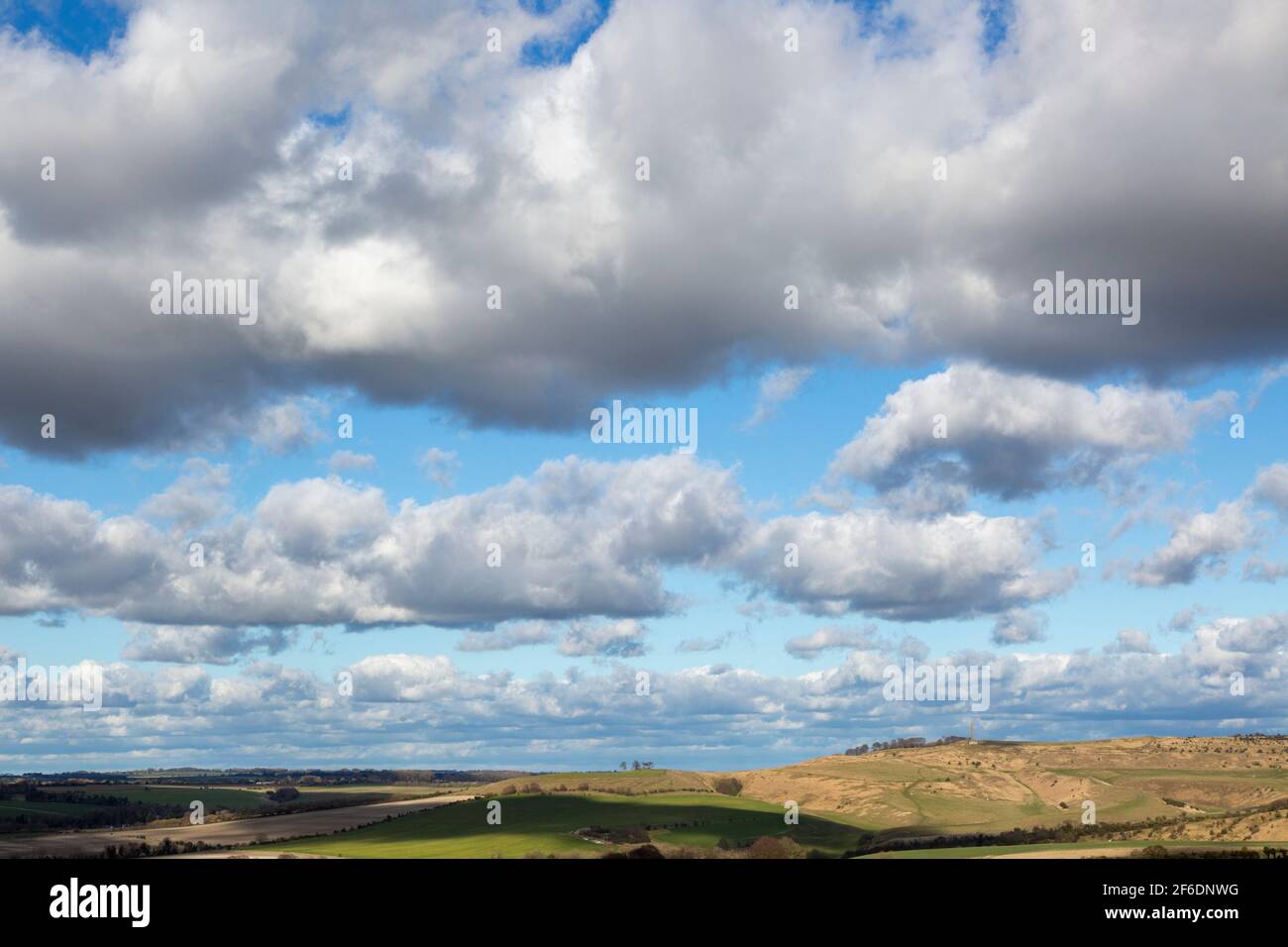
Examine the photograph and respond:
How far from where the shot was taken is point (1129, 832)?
18212 cm
